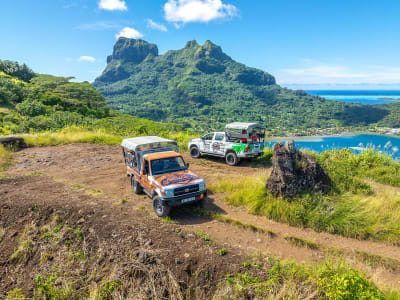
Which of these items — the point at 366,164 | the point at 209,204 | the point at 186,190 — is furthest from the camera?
the point at 366,164

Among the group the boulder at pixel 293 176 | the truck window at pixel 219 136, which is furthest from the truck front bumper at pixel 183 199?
the truck window at pixel 219 136

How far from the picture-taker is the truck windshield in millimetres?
8531

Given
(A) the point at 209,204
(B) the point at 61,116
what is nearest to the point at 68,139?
(B) the point at 61,116

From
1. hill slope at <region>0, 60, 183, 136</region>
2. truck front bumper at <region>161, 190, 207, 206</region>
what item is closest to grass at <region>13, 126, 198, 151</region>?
hill slope at <region>0, 60, 183, 136</region>

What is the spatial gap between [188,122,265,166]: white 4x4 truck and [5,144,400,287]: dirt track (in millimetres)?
685

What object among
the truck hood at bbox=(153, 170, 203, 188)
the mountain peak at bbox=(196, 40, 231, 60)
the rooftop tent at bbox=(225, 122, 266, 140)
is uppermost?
the mountain peak at bbox=(196, 40, 231, 60)

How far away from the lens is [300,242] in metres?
6.32

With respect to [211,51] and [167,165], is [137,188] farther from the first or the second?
[211,51]

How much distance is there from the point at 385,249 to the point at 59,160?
16.8m

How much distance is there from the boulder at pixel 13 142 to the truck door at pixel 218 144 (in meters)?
15.0

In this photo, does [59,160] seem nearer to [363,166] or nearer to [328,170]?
[328,170]

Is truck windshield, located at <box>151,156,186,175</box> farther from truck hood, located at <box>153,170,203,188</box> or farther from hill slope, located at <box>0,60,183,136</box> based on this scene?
hill slope, located at <box>0,60,183,136</box>

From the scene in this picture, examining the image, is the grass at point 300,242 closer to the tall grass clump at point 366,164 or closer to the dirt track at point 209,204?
the dirt track at point 209,204

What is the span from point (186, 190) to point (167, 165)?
1.68 meters
